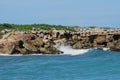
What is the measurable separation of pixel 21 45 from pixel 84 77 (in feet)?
83.4

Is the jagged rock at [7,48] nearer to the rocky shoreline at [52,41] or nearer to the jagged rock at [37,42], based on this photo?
the rocky shoreline at [52,41]

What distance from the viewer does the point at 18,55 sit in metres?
53.9

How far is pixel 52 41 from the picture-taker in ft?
200

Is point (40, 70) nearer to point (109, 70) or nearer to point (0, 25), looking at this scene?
point (109, 70)

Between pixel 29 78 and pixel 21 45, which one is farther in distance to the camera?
pixel 21 45

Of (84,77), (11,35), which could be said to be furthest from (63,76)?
(11,35)

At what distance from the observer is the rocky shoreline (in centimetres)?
5550

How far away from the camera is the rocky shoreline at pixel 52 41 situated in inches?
2185

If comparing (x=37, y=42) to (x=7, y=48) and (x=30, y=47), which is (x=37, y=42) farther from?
(x=7, y=48)

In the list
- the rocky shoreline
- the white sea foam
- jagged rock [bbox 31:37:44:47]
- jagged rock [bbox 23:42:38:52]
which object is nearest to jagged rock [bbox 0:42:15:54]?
the rocky shoreline

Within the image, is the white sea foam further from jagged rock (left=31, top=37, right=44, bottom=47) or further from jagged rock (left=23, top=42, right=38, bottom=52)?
jagged rock (left=23, top=42, right=38, bottom=52)

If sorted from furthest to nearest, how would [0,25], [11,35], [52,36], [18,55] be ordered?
[0,25]
[52,36]
[11,35]
[18,55]

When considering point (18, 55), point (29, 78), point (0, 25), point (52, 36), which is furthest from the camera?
point (0, 25)

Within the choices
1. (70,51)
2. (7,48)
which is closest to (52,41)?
(70,51)
